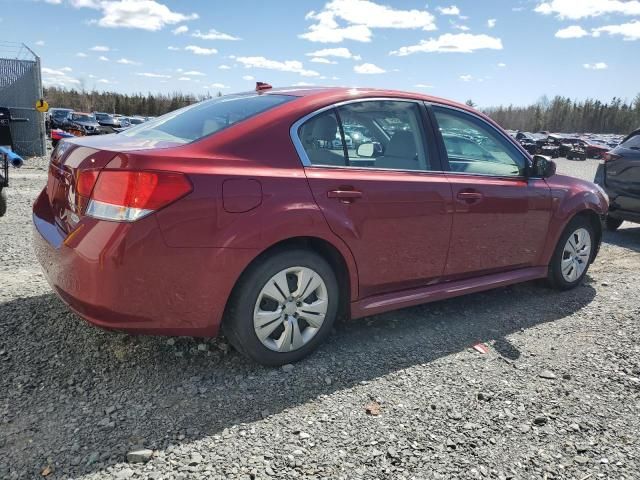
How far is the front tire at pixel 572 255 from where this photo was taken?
468 cm

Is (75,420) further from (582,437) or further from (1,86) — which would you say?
(1,86)

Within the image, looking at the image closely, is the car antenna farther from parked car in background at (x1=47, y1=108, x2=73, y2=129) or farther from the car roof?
parked car in background at (x1=47, y1=108, x2=73, y2=129)

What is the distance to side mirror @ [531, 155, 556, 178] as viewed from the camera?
4.29 m

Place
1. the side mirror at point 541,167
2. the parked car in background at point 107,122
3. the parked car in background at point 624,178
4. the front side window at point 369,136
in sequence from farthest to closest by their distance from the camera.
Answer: the parked car in background at point 107,122 → the parked car in background at point 624,178 → the side mirror at point 541,167 → the front side window at point 369,136

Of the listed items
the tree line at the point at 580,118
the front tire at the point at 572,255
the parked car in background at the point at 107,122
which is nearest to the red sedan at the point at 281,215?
the front tire at the point at 572,255

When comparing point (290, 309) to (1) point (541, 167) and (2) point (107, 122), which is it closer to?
(1) point (541, 167)

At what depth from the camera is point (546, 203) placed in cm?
436

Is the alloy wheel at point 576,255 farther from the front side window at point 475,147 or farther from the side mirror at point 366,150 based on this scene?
the side mirror at point 366,150

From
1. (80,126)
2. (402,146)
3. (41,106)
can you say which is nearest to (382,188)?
(402,146)

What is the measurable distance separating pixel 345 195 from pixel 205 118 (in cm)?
102

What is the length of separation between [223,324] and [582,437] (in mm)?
1998

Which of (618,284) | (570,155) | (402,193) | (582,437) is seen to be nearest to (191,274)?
(402,193)

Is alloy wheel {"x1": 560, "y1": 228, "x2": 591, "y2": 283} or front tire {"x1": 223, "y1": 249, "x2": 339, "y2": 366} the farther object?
alloy wheel {"x1": 560, "y1": 228, "x2": 591, "y2": 283}

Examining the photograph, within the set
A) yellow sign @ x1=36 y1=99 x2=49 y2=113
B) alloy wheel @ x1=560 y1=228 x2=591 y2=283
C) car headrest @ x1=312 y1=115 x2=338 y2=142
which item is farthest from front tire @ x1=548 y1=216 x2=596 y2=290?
yellow sign @ x1=36 y1=99 x2=49 y2=113
